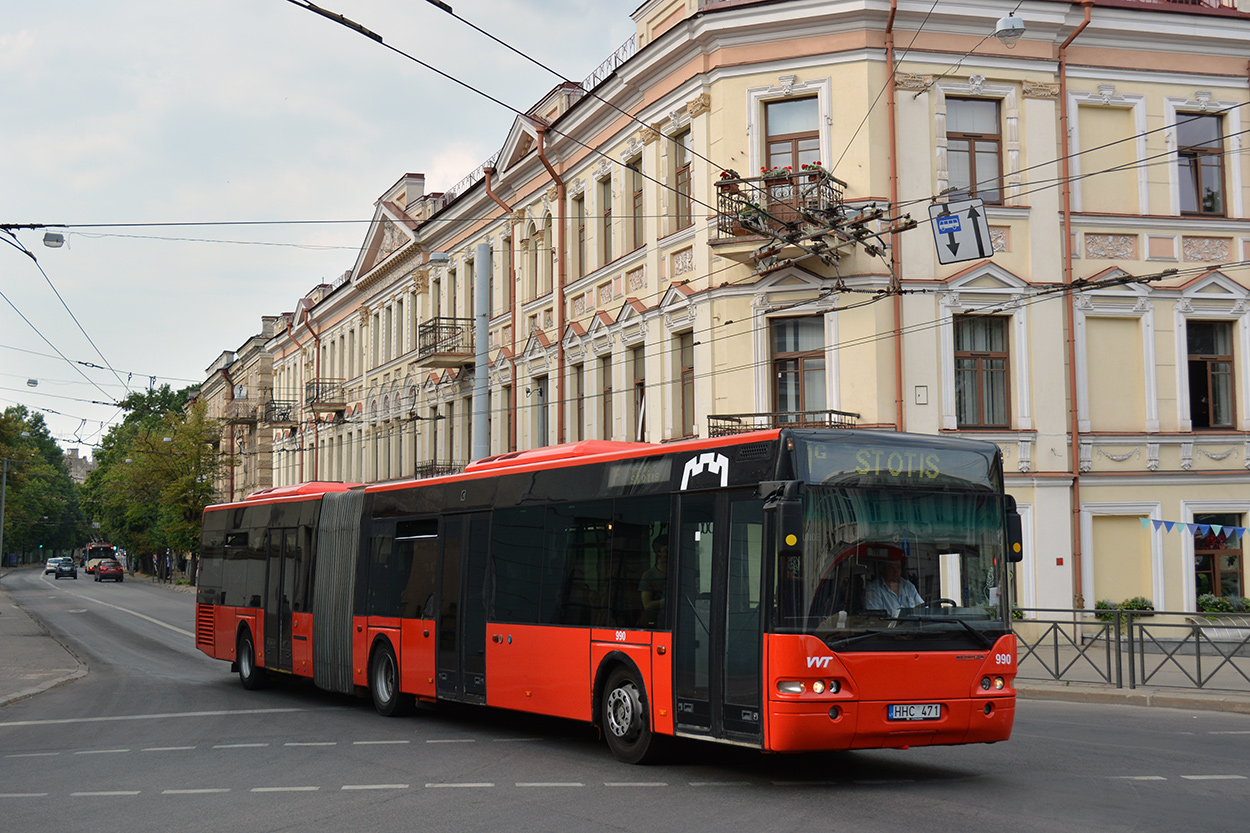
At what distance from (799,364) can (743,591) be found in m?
14.1

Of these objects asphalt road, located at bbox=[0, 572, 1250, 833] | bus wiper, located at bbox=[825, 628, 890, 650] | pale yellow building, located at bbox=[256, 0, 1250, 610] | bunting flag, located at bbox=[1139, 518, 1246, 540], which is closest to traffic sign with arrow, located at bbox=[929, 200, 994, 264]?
pale yellow building, located at bbox=[256, 0, 1250, 610]

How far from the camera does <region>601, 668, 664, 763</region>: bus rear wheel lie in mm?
11484

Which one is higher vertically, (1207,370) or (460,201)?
(460,201)

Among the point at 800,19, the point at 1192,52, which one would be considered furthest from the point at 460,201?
the point at 1192,52

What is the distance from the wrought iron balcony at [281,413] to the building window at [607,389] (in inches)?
1394

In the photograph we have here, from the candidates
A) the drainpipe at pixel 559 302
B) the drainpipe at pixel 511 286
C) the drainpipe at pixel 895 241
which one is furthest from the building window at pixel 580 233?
the drainpipe at pixel 895 241

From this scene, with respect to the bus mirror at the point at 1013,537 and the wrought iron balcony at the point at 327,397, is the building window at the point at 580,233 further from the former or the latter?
the wrought iron balcony at the point at 327,397

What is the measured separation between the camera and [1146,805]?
30.4 ft

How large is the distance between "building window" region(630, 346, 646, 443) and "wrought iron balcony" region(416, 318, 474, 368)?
35.1 ft

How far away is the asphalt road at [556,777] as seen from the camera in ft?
29.6

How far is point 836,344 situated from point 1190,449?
24.4ft

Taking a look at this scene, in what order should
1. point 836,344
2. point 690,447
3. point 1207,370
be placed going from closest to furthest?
point 690,447 → point 836,344 → point 1207,370

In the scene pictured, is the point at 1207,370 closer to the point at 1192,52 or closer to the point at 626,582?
the point at 1192,52

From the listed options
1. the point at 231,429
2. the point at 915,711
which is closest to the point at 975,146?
the point at 915,711
